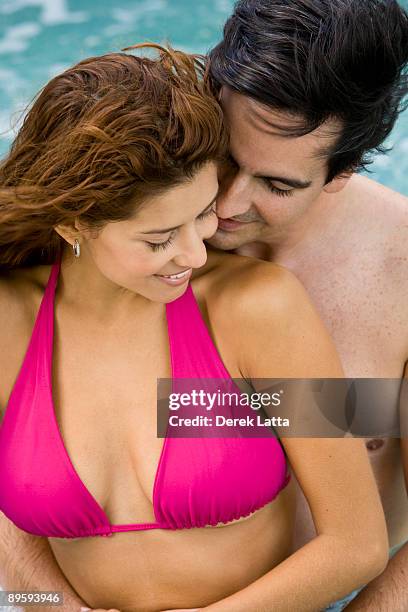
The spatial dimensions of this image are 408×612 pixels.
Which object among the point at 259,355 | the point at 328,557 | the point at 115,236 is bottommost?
the point at 328,557

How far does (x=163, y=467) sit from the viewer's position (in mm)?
1914

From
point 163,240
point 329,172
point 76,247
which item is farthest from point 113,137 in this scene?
point 329,172

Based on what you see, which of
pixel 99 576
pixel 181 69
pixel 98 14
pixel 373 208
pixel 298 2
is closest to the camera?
pixel 181 69

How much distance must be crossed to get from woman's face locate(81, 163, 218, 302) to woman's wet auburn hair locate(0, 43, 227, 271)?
0.02m

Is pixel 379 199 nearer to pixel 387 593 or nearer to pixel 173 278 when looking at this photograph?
pixel 173 278

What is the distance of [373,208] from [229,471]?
2.60 ft

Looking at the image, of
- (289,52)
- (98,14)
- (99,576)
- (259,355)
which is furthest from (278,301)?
(98,14)

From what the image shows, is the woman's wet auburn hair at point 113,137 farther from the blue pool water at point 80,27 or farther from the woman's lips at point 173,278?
the blue pool water at point 80,27

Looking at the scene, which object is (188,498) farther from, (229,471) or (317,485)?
(317,485)

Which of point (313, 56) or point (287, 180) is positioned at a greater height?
point (313, 56)

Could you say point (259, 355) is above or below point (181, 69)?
below

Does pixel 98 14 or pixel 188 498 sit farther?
pixel 98 14

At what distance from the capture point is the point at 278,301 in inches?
74.0

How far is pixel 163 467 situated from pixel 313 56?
897 millimetres
